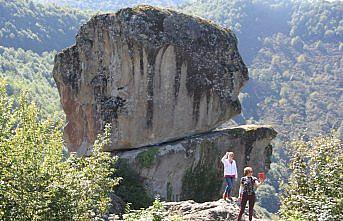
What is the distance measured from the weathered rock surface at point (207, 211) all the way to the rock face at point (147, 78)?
8.07m

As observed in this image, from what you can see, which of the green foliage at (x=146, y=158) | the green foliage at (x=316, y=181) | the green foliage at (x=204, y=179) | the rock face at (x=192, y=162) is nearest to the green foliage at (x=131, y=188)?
the rock face at (x=192, y=162)

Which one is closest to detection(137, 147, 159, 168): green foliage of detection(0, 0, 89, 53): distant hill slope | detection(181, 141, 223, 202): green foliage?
detection(181, 141, 223, 202): green foliage

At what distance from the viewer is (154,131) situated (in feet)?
88.6

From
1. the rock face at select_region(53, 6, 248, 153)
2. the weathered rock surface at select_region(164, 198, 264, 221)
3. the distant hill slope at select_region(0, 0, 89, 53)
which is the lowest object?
the weathered rock surface at select_region(164, 198, 264, 221)

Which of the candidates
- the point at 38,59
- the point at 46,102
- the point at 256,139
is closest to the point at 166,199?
the point at 256,139

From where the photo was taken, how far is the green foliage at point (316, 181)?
12656mm

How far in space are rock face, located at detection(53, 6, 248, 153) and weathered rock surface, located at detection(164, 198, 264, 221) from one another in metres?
8.07

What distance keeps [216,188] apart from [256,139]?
11.5ft

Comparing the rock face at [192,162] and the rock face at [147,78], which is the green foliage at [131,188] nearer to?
the rock face at [192,162]

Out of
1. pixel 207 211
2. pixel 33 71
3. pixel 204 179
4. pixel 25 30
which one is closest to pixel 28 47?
pixel 25 30

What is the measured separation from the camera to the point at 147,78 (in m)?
26.8

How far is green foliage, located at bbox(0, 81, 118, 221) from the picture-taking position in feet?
37.7

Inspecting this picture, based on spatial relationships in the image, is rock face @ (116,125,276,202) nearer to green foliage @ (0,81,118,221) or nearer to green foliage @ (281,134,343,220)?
green foliage @ (281,134,343,220)

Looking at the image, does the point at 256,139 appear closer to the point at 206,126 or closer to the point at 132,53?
the point at 206,126
